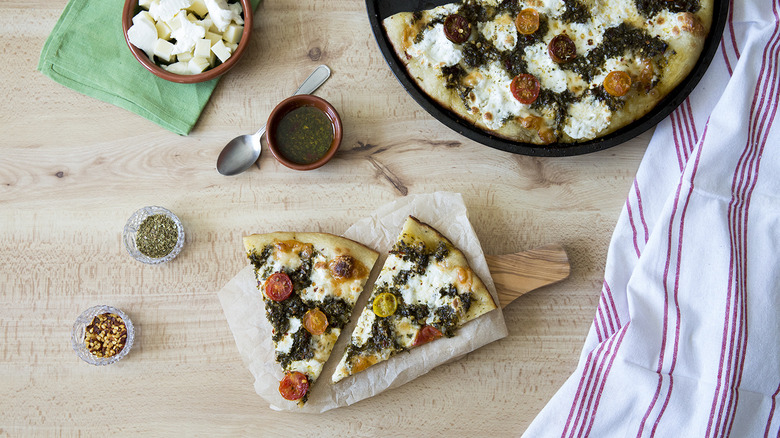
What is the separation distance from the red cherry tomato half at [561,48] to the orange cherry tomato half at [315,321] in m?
2.21

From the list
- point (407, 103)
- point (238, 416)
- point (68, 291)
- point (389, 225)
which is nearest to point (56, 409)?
point (68, 291)

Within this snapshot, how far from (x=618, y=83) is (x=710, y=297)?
1475 mm

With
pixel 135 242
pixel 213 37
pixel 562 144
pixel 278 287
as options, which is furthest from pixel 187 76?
pixel 562 144

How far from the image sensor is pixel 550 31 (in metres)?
3.82

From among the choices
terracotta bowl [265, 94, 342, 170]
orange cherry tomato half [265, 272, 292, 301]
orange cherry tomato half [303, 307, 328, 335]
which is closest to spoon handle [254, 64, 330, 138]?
terracotta bowl [265, 94, 342, 170]

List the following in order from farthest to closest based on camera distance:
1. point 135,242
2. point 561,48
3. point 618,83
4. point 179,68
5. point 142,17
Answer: point 135,242, point 179,68, point 142,17, point 561,48, point 618,83

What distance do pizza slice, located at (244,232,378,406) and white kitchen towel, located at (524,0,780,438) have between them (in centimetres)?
147

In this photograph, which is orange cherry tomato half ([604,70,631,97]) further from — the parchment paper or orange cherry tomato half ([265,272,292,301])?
orange cherry tomato half ([265,272,292,301])

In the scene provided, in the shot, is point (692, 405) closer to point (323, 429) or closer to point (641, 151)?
point (641, 151)

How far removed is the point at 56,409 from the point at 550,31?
418cm

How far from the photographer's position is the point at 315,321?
12.8 ft

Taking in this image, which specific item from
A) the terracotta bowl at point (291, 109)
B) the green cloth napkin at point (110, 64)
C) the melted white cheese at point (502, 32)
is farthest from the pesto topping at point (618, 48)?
the green cloth napkin at point (110, 64)

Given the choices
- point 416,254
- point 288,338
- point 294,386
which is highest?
point 416,254

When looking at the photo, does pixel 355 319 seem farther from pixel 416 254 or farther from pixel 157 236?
pixel 157 236
